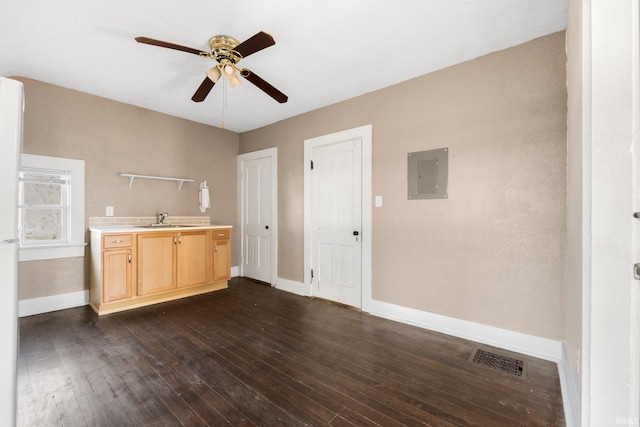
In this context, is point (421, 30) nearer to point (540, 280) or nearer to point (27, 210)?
point (540, 280)

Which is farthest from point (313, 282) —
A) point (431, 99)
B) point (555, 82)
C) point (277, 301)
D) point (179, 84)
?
point (555, 82)

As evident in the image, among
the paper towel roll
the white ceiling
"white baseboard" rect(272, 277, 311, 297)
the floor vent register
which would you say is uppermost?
the white ceiling

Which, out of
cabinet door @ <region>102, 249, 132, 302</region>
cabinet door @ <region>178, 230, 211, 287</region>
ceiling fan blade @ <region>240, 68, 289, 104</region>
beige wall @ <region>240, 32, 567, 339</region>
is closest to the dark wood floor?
cabinet door @ <region>102, 249, 132, 302</region>

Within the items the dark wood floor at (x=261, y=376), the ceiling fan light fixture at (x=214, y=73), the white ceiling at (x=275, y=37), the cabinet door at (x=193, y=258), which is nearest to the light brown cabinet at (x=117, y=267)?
the dark wood floor at (x=261, y=376)

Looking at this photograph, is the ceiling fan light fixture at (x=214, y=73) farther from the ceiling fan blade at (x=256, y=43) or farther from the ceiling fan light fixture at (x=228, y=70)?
the ceiling fan blade at (x=256, y=43)

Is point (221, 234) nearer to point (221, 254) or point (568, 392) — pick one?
point (221, 254)

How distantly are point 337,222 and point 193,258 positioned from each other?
2.00 m

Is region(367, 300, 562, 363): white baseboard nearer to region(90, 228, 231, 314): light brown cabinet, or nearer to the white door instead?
the white door

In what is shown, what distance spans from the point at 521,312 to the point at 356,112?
261 centimetres

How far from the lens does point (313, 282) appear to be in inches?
150

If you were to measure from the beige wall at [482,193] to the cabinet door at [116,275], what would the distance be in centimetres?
285

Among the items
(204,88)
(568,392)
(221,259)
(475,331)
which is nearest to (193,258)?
(221,259)

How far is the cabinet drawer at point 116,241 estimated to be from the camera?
3.06m

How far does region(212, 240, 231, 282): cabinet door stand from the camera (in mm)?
3979
